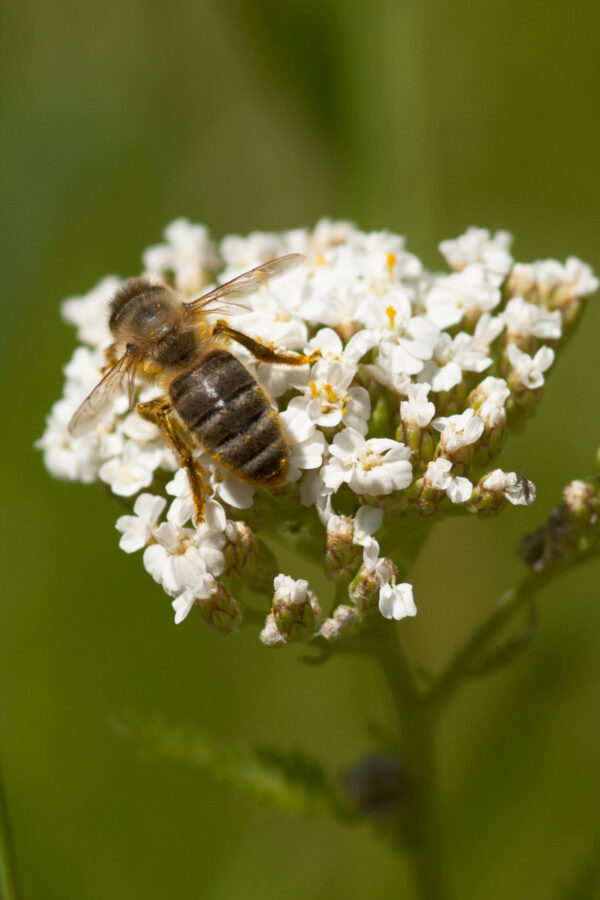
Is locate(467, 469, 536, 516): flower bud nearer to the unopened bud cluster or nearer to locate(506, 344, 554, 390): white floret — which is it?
the unopened bud cluster

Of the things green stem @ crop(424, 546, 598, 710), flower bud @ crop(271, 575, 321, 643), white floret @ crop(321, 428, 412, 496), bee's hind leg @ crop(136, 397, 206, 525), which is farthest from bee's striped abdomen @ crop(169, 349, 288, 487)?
green stem @ crop(424, 546, 598, 710)

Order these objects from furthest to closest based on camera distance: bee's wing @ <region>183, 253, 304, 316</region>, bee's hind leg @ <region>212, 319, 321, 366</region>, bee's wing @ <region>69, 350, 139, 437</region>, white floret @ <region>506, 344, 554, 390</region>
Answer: bee's wing @ <region>183, 253, 304, 316</region>, bee's wing @ <region>69, 350, 139, 437</region>, white floret @ <region>506, 344, 554, 390</region>, bee's hind leg @ <region>212, 319, 321, 366</region>

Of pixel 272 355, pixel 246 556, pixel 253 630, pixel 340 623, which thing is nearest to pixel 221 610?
pixel 246 556

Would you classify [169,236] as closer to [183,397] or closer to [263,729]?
[183,397]

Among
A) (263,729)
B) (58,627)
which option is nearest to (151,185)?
(58,627)

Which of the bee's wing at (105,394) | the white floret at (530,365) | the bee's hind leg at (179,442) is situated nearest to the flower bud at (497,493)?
the white floret at (530,365)

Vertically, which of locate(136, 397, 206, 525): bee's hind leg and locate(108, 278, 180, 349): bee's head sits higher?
locate(108, 278, 180, 349): bee's head

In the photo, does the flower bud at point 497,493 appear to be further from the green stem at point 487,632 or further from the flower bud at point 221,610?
the flower bud at point 221,610

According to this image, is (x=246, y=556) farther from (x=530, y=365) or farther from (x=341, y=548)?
(x=530, y=365)
